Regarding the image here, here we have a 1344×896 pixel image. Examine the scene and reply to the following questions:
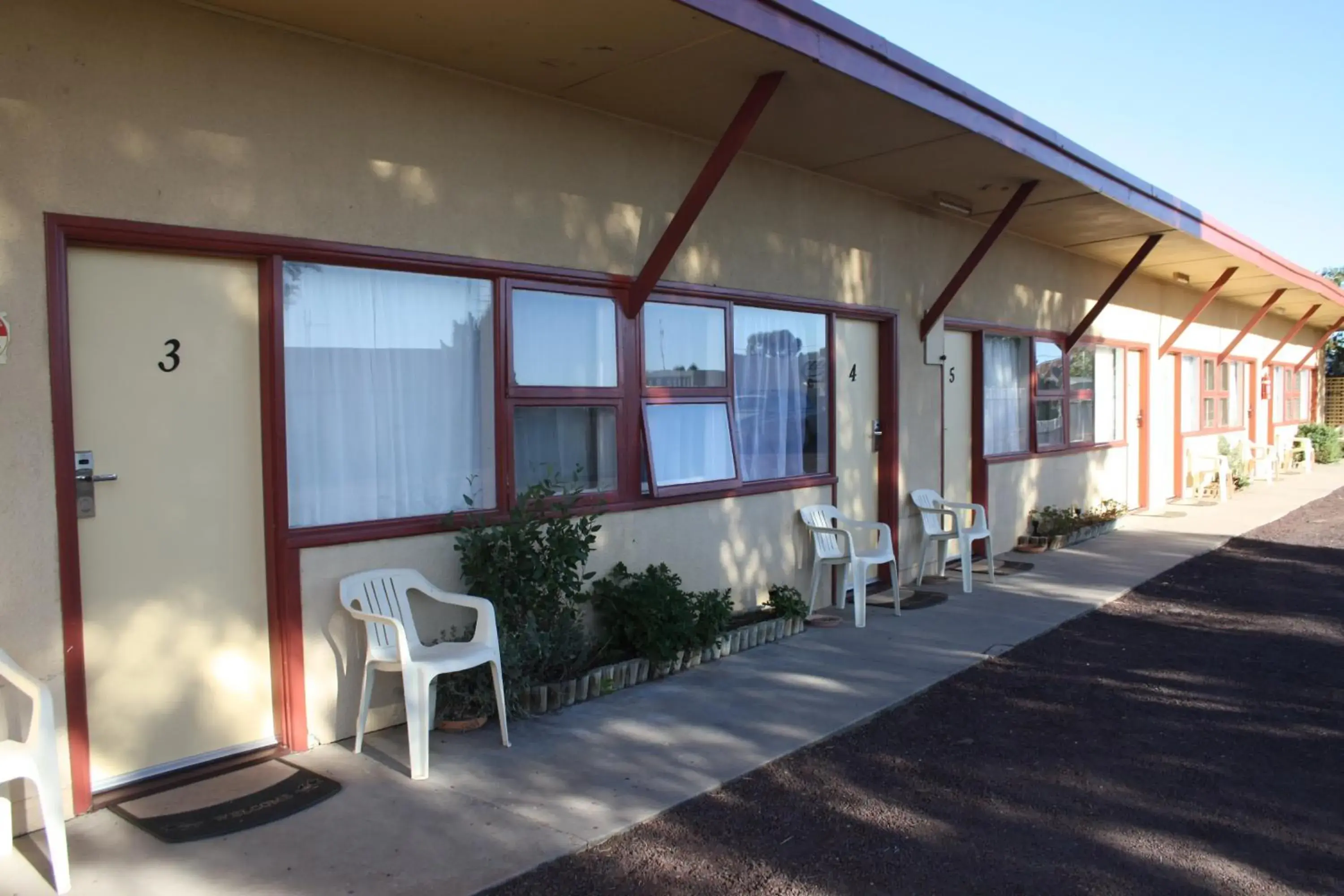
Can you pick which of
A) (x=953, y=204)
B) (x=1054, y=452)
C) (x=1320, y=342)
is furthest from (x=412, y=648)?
(x=1320, y=342)

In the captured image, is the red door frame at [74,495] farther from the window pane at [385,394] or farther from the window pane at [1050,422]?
the window pane at [1050,422]

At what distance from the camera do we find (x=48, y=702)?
313cm

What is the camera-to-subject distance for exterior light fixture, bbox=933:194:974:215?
26.3 ft

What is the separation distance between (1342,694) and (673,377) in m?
4.11

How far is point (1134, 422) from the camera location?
42.0ft

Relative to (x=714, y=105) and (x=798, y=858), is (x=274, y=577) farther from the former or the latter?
(x=714, y=105)

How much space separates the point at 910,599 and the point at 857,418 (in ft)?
4.92

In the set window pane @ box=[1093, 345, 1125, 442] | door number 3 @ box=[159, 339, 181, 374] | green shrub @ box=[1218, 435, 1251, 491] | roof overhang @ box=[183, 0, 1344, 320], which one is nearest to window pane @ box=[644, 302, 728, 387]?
roof overhang @ box=[183, 0, 1344, 320]

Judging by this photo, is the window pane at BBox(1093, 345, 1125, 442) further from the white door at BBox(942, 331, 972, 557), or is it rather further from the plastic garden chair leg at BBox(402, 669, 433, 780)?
the plastic garden chair leg at BBox(402, 669, 433, 780)

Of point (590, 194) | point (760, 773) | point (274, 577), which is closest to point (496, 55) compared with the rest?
point (590, 194)

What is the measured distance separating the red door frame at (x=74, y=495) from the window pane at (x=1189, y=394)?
1360 cm

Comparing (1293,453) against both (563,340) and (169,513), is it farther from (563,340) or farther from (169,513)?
(169,513)

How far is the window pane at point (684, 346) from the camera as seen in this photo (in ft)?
19.6

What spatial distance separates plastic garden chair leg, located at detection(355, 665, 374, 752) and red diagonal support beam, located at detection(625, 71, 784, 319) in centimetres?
257
